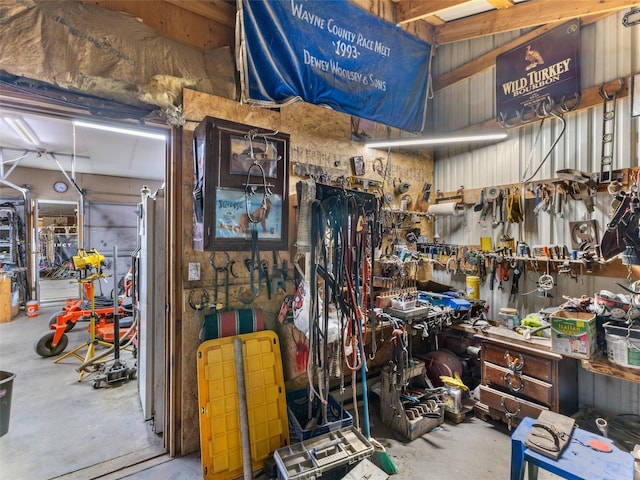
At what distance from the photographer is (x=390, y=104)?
322 cm

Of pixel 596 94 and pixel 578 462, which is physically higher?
pixel 596 94

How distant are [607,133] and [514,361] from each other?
2.17 meters

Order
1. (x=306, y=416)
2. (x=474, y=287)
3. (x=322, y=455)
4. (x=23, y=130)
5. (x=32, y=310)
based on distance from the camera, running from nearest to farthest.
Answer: (x=322, y=455) → (x=306, y=416) → (x=474, y=287) → (x=23, y=130) → (x=32, y=310)

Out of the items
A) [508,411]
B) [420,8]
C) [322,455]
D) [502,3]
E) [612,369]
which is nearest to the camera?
[322,455]

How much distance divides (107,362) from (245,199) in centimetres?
338

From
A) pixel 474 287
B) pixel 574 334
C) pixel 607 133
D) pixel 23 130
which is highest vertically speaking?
pixel 23 130

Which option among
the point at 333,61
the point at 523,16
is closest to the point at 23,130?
the point at 333,61

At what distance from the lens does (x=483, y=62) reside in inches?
140

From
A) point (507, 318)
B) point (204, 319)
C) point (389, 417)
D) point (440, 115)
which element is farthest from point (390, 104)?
point (389, 417)

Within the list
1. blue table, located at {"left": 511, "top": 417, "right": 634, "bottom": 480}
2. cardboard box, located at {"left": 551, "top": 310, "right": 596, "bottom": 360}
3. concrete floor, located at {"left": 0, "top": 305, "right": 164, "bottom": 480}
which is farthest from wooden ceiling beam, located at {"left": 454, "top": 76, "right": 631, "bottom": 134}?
concrete floor, located at {"left": 0, "top": 305, "right": 164, "bottom": 480}

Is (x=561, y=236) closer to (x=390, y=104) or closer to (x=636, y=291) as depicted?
(x=636, y=291)

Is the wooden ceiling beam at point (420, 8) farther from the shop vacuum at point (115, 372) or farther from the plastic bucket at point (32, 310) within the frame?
the plastic bucket at point (32, 310)

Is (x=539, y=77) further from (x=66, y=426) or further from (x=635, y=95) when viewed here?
(x=66, y=426)

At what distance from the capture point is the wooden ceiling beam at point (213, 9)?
2287mm
